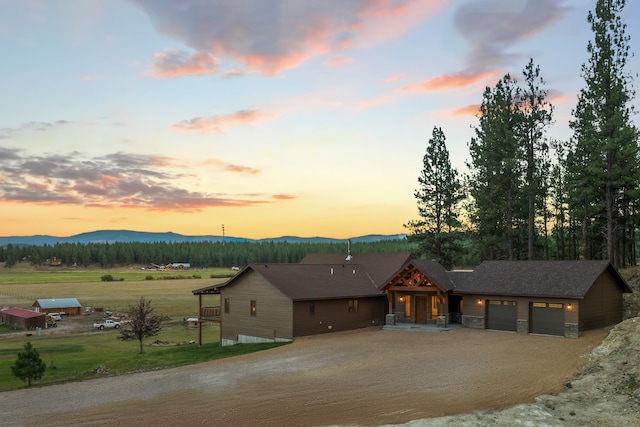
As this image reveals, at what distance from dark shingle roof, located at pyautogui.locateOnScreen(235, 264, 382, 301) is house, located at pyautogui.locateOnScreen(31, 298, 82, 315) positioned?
43.8m

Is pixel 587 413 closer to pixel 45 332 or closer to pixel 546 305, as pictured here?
pixel 546 305

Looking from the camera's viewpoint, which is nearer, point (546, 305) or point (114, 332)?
point (546, 305)

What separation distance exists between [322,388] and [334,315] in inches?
663

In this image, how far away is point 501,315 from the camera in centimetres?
3519

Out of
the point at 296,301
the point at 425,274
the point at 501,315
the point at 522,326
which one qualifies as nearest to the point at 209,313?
the point at 296,301

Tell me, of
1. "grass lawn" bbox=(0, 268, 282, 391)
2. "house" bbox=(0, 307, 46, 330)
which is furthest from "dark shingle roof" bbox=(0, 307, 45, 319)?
"grass lawn" bbox=(0, 268, 282, 391)

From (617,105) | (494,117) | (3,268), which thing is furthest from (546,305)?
(3,268)

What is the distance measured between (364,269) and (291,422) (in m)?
29.0

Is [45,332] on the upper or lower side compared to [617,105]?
lower

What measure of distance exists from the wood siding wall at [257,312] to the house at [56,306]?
139 feet

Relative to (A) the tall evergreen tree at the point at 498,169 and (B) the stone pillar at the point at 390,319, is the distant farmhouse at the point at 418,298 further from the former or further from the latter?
(A) the tall evergreen tree at the point at 498,169

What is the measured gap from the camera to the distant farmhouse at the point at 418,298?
3281 centimetres

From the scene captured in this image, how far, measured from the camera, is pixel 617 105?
4297cm

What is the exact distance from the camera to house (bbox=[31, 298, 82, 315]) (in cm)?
7038
